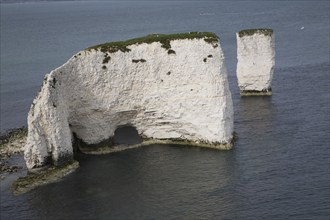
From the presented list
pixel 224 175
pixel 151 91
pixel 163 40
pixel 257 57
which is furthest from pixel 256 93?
pixel 224 175

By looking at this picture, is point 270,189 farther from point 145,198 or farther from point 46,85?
point 46,85

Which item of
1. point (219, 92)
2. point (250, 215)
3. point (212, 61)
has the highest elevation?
point (212, 61)

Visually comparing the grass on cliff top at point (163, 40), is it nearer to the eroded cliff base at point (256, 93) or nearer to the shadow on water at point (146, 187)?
the shadow on water at point (146, 187)

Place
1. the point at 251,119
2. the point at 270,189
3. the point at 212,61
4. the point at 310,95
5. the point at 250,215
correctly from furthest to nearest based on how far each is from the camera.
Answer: the point at 310,95 → the point at 251,119 → the point at 212,61 → the point at 270,189 → the point at 250,215

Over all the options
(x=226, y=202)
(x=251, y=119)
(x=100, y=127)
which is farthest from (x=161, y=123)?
(x=226, y=202)

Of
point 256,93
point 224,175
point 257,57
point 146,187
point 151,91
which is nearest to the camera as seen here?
point 146,187

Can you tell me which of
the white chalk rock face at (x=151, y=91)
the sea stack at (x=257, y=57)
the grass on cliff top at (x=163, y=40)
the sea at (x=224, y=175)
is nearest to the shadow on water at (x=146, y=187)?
the sea at (x=224, y=175)

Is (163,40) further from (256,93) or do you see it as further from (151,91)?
(256,93)
